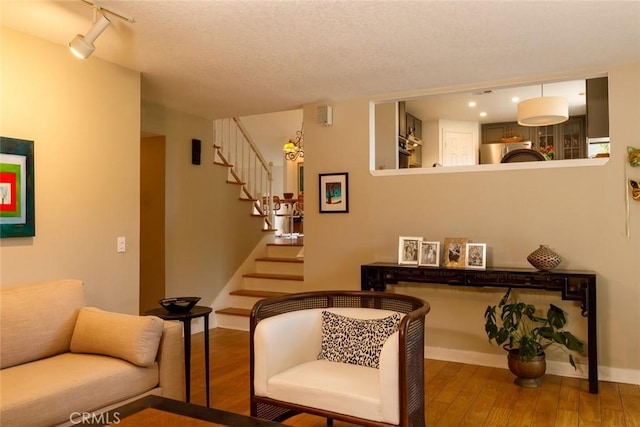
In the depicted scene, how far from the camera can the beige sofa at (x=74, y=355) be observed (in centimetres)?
215

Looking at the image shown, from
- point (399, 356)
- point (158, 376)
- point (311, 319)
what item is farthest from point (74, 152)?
point (399, 356)

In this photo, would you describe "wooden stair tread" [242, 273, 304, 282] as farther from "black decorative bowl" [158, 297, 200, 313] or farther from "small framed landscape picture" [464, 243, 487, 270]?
"black decorative bowl" [158, 297, 200, 313]

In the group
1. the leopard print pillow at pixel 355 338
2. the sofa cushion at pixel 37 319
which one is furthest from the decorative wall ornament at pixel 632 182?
the sofa cushion at pixel 37 319

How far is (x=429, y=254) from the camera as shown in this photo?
4.01 metres

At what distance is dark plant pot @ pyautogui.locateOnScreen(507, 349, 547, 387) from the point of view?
340 cm

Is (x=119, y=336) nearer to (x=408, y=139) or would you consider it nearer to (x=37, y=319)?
(x=37, y=319)

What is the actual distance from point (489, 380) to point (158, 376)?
251 cm

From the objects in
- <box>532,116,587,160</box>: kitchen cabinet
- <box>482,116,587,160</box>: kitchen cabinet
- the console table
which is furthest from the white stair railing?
<box>532,116,587,160</box>: kitchen cabinet

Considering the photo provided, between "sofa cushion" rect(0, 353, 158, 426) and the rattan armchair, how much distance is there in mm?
672

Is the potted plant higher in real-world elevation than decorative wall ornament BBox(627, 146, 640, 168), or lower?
lower

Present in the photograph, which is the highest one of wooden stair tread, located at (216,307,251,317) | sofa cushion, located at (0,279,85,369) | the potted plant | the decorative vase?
the decorative vase

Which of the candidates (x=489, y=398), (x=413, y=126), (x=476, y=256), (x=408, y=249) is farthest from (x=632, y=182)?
(x=413, y=126)

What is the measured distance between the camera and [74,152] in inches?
127

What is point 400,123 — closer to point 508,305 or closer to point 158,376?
point 508,305
